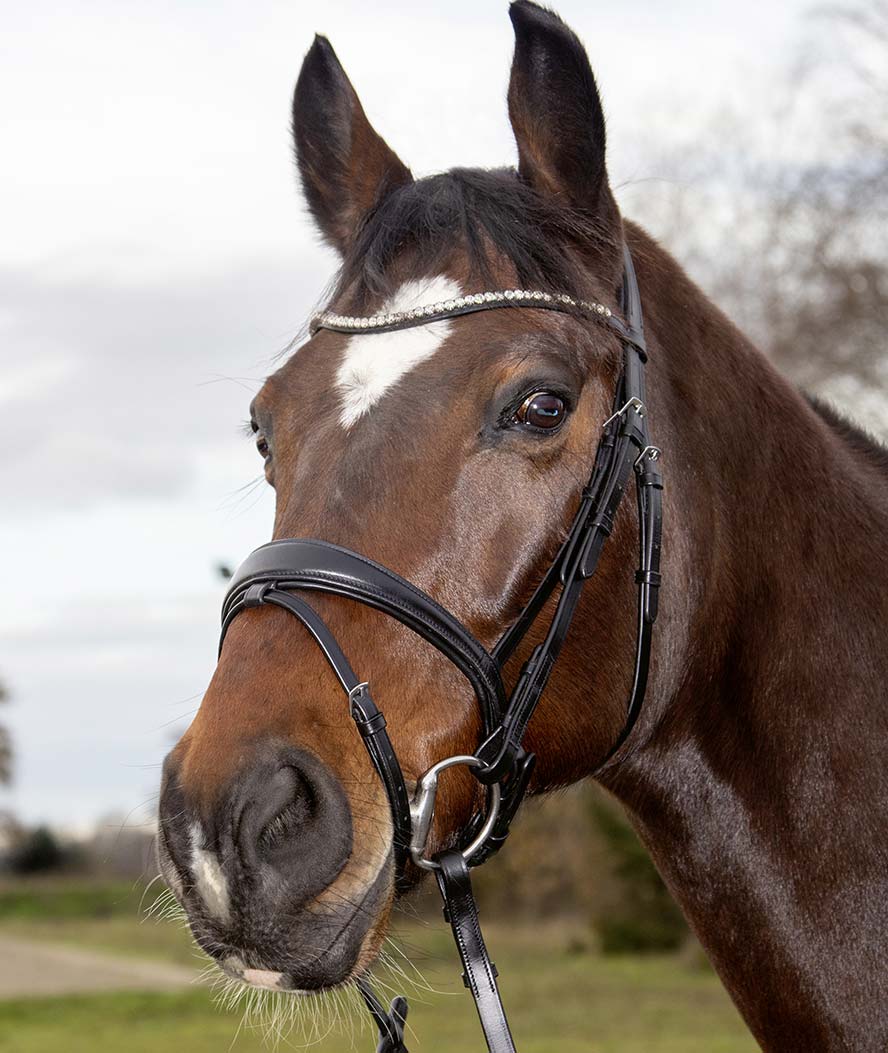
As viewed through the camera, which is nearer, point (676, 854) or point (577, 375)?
point (577, 375)

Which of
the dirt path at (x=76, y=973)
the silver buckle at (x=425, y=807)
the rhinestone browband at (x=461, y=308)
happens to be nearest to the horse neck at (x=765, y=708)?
the rhinestone browband at (x=461, y=308)

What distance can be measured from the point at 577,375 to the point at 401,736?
3.27 feet

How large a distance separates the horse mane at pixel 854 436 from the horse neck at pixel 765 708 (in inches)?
10.5

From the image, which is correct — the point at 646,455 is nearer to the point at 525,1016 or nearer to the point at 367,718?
the point at 367,718

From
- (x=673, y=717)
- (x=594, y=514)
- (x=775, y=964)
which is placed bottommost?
(x=775, y=964)

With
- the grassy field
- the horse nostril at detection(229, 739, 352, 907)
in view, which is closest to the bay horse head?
the horse nostril at detection(229, 739, 352, 907)

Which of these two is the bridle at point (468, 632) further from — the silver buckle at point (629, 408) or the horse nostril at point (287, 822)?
the horse nostril at point (287, 822)

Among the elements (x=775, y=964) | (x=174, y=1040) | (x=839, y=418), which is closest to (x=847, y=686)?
(x=775, y=964)

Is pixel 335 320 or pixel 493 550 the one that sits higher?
pixel 335 320

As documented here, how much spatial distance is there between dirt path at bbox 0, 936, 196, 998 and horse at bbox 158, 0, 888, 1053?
26441mm

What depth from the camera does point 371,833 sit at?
245cm

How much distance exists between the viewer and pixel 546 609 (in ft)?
9.18

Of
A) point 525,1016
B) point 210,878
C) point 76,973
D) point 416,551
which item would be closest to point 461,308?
point 416,551

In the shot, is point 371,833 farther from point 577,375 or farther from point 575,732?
point 577,375
